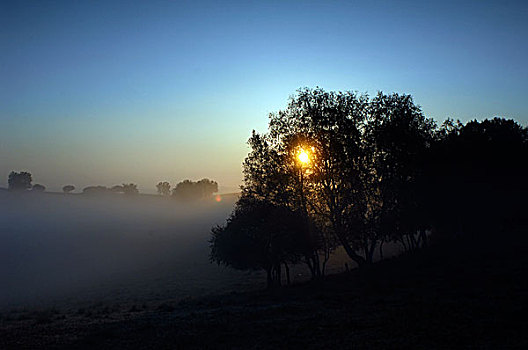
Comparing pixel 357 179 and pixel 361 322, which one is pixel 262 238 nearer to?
pixel 357 179

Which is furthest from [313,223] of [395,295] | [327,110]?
[395,295]

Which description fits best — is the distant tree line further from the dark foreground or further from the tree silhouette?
the dark foreground

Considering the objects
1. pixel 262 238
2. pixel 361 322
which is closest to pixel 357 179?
pixel 262 238

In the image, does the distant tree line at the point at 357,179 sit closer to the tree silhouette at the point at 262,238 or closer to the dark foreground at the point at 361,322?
the tree silhouette at the point at 262,238

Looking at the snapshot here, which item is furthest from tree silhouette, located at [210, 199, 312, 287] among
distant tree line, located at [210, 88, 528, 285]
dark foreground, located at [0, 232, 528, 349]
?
dark foreground, located at [0, 232, 528, 349]

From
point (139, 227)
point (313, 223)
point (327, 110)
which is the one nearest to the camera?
point (327, 110)

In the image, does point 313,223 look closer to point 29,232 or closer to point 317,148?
point 317,148

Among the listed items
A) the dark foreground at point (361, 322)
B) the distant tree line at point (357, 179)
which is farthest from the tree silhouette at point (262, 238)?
the dark foreground at point (361, 322)

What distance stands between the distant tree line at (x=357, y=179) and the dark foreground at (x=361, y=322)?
31.4ft

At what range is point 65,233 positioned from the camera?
4828 inches

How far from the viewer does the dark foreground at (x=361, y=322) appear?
14.9m

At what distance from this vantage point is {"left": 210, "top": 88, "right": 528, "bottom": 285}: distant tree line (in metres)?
36.2

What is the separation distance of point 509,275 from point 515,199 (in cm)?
2991

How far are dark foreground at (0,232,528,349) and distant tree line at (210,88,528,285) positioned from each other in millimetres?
9575
